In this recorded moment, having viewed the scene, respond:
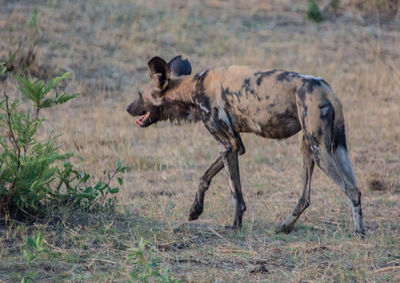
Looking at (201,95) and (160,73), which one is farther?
(160,73)

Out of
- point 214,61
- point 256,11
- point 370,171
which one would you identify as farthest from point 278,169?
point 256,11

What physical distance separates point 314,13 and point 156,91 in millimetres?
7751

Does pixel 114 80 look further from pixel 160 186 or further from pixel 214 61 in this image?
pixel 160 186

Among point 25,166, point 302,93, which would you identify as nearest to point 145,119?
point 25,166

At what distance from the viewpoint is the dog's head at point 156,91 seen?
5.34 metres

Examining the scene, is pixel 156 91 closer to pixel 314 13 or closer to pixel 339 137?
pixel 339 137

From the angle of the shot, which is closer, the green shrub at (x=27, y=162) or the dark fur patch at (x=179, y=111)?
the green shrub at (x=27, y=162)

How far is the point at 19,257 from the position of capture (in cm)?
406

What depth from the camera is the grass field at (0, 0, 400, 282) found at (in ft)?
13.6

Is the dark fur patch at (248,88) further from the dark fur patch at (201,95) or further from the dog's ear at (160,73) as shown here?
the dog's ear at (160,73)

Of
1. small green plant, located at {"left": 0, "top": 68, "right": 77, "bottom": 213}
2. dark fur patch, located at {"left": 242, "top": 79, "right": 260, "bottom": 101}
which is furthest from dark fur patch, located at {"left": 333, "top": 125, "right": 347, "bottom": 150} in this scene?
small green plant, located at {"left": 0, "top": 68, "right": 77, "bottom": 213}

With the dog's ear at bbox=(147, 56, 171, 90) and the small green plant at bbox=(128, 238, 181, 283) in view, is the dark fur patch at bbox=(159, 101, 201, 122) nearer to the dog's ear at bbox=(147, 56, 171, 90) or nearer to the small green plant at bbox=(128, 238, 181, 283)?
the dog's ear at bbox=(147, 56, 171, 90)

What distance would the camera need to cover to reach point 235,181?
4.98 metres

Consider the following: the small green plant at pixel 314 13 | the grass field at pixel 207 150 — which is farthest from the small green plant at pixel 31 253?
the small green plant at pixel 314 13
